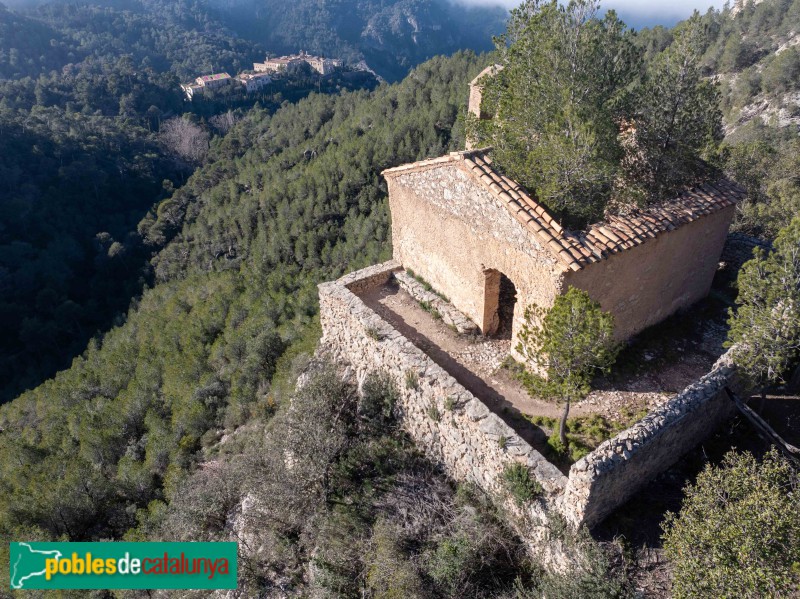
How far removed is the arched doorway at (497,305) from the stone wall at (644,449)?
13.8 ft

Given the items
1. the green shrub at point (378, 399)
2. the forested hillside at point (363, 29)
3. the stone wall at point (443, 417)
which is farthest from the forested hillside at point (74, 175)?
the forested hillside at point (363, 29)

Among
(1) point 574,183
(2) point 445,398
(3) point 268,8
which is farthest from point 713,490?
(3) point 268,8

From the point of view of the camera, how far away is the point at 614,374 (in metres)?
10.0

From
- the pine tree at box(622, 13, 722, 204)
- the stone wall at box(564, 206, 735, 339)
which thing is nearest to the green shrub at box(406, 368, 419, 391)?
the stone wall at box(564, 206, 735, 339)

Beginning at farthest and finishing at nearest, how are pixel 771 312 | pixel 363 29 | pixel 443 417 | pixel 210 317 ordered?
1. pixel 363 29
2. pixel 210 317
3. pixel 443 417
4. pixel 771 312

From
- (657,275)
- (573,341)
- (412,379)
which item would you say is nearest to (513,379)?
(412,379)

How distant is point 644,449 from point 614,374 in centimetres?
271

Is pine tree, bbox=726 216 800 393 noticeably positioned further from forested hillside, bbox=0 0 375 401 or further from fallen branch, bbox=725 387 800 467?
forested hillside, bbox=0 0 375 401

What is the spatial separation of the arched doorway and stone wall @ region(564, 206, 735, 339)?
7.29ft

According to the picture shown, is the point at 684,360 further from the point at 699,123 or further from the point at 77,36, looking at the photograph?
the point at 77,36

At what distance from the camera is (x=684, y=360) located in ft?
34.3

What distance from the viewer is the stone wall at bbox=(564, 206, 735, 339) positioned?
31.1ft

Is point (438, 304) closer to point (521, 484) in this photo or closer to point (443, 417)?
point (443, 417)

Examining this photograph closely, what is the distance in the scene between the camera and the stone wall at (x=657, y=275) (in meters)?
9.47
